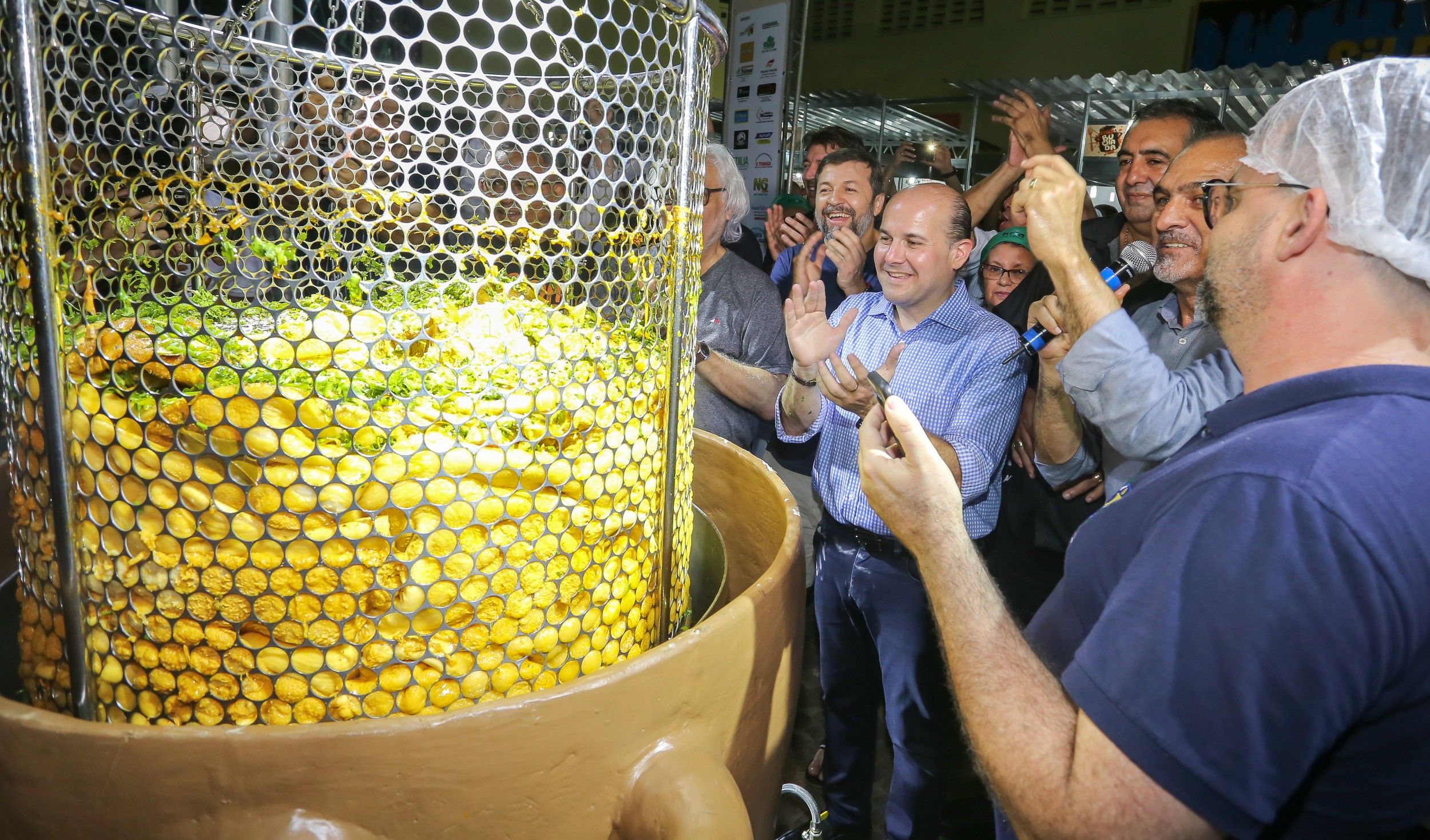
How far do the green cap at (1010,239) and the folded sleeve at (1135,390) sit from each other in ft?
3.97

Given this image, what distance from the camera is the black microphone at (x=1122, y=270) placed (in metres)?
2.26

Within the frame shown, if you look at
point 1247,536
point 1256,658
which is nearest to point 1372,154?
point 1247,536

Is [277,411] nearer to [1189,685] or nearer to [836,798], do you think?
[1189,685]

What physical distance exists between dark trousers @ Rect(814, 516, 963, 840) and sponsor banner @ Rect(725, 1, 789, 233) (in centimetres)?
413

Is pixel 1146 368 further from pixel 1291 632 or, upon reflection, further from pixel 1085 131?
pixel 1085 131

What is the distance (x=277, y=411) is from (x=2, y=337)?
1.12ft

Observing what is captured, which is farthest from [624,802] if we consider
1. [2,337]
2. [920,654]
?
[920,654]

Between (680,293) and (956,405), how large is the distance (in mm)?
1535

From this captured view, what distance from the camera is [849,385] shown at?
2.20 m

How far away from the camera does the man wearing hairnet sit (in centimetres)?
74

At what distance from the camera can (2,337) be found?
84 centimetres

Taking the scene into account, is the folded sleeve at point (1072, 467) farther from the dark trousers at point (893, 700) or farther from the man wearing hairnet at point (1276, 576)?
the man wearing hairnet at point (1276, 576)

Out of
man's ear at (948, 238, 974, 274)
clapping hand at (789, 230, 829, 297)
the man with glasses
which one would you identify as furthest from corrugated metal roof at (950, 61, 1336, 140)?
the man with glasses

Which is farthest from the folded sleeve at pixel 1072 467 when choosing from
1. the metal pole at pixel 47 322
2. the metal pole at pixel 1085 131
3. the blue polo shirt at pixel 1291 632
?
the metal pole at pixel 1085 131
